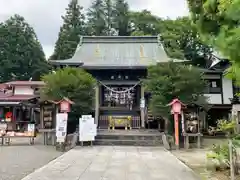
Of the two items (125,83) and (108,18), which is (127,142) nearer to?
(125,83)

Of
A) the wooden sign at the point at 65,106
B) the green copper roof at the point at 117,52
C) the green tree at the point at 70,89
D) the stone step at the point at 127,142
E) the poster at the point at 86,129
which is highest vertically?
the green copper roof at the point at 117,52

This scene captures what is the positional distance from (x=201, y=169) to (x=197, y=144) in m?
5.46

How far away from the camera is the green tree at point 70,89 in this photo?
1353 centimetres

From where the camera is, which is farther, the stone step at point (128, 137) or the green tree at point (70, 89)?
the green tree at point (70, 89)

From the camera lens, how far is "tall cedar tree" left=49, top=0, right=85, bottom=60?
3850 centimetres

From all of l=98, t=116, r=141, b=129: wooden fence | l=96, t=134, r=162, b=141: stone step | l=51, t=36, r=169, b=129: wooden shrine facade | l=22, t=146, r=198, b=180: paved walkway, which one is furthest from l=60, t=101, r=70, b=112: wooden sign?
l=98, t=116, r=141, b=129: wooden fence

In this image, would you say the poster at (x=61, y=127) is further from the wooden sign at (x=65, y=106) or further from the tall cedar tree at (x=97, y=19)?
the tall cedar tree at (x=97, y=19)

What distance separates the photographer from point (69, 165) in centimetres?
758

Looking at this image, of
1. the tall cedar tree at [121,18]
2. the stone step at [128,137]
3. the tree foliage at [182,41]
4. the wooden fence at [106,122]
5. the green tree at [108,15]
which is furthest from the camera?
the green tree at [108,15]

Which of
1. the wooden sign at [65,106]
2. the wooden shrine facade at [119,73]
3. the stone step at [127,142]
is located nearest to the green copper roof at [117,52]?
the wooden shrine facade at [119,73]

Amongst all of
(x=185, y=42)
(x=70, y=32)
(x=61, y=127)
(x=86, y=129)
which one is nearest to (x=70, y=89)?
(x=86, y=129)

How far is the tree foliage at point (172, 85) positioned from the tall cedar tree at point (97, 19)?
102ft

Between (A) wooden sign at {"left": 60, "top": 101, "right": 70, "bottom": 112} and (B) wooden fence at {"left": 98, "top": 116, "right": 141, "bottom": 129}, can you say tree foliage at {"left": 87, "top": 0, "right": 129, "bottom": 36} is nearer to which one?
(B) wooden fence at {"left": 98, "top": 116, "right": 141, "bottom": 129}

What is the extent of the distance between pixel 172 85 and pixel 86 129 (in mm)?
4362
